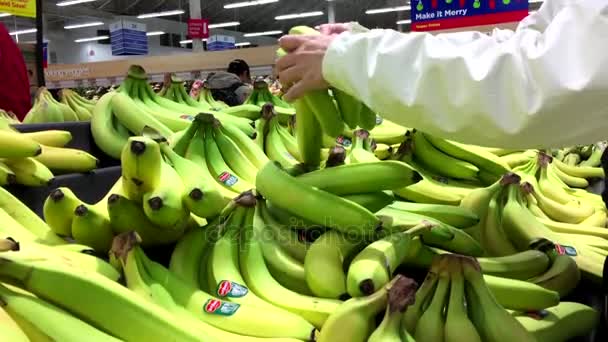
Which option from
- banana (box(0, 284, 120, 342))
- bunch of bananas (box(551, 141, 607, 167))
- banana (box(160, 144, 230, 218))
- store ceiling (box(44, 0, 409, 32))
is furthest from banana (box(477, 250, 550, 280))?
store ceiling (box(44, 0, 409, 32))

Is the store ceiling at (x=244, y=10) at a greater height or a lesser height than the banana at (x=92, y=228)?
greater

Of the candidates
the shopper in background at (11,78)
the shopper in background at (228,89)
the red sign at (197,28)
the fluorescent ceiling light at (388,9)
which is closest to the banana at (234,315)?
the shopper in background at (11,78)

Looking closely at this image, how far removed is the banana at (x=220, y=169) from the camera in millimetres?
1449

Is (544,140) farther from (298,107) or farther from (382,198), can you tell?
(298,107)

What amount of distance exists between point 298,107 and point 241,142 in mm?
396

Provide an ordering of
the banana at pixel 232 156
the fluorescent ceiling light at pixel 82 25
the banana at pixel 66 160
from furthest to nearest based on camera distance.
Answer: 1. the fluorescent ceiling light at pixel 82 25
2. the banana at pixel 66 160
3. the banana at pixel 232 156

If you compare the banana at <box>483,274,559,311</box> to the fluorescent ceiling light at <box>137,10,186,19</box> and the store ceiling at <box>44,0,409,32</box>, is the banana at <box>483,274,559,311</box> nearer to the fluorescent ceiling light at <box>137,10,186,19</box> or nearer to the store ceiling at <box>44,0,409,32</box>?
the store ceiling at <box>44,0,409,32</box>

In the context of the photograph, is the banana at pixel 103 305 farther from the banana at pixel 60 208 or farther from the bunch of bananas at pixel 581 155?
the bunch of bananas at pixel 581 155

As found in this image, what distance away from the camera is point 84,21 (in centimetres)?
1786

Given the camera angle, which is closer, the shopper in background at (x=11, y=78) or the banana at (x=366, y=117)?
the banana at (x=366, y=117)

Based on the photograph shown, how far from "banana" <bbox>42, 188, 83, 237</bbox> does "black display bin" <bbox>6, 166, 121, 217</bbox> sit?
1.38 feet

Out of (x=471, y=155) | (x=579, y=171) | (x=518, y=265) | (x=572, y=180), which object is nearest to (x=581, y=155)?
(x=579, y=171)

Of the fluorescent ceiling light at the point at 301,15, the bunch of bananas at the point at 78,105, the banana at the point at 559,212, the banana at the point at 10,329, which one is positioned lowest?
the banana at the point at 559,212

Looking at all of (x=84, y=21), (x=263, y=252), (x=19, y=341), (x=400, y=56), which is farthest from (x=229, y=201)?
(x=84, y=21)
